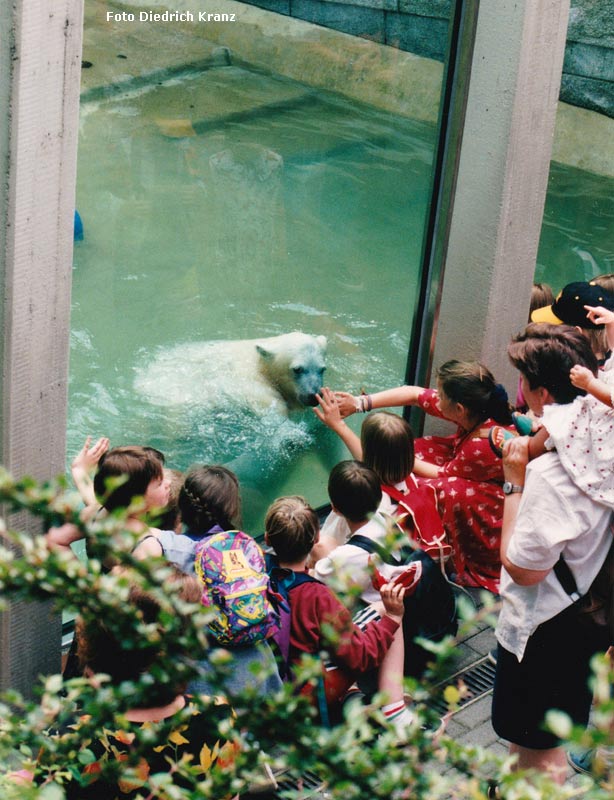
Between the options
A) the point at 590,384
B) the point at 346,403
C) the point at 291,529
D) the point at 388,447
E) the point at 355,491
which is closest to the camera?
the point at 590,384

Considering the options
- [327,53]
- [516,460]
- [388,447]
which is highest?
[327,53]

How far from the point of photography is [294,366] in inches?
183

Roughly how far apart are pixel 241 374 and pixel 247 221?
64 cm

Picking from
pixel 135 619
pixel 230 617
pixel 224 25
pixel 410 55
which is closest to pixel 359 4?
pixel 410 55

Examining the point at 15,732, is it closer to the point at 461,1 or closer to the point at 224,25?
the point at 224,25

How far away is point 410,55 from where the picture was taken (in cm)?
480

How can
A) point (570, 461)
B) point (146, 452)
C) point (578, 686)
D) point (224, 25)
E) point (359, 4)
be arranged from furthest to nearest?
point (359, 4) → point (224, 25) → point (146, 452) → point (578, 686) → point (570, 461)

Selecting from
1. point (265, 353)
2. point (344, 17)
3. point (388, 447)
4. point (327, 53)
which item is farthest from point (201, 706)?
point (344, 17)

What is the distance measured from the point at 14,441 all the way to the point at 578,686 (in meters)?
1.88

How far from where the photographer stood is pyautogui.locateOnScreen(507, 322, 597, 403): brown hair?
3.39 meters

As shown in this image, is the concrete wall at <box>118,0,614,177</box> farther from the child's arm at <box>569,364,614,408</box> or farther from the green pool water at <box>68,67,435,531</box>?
the child's arm at <box>569,364,614,408</box>

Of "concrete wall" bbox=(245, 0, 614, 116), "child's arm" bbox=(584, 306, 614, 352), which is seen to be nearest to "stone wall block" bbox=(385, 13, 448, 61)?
"concrete wall" bbox=(245, 0, 614, 116)

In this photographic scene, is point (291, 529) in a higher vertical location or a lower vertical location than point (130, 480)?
lower

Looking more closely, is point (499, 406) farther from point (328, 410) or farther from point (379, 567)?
point (379, 567)
